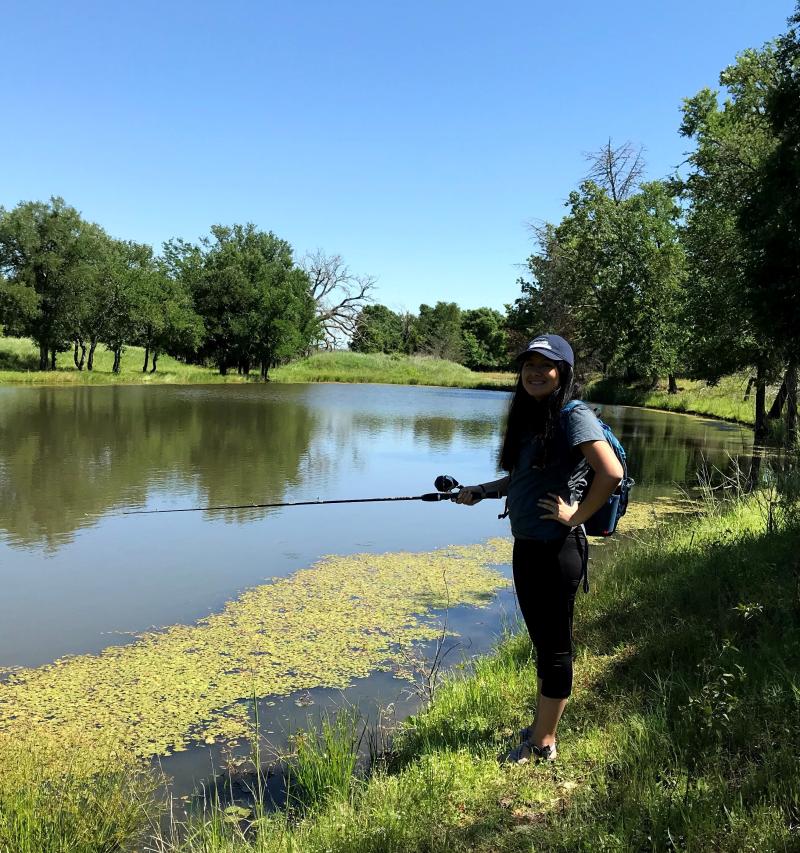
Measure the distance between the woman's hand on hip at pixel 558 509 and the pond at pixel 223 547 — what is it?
2090 mm

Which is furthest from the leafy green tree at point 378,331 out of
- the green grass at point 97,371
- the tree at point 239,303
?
the green grass at point 97,371

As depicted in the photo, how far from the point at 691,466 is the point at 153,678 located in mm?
13070

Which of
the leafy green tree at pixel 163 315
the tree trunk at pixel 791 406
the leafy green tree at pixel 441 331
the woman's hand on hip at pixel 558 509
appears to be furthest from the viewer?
the leafy green tree at pixel 441 331

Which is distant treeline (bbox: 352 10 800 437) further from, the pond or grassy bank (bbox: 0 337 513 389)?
grassy bank (bbox: 0 337 513 389)

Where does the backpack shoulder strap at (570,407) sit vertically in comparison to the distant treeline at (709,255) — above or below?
below

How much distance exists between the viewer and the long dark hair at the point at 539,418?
2.71 meters

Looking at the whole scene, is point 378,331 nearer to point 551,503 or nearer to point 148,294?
point 148,294

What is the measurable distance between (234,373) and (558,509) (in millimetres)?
45385

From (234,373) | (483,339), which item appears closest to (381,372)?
(234,373)

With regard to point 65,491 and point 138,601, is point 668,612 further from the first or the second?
point 65,491

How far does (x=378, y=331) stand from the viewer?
228ft

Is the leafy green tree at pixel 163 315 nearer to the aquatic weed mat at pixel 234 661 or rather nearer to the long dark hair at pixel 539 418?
the aquatic weed mat at pixel 234 661

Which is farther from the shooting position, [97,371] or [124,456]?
[97,371]

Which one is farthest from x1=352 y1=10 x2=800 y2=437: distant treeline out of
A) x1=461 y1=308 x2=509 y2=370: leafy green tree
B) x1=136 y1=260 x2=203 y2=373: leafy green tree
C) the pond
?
x1=461 y1=308 x2=509 y2=370: leafy green tree
